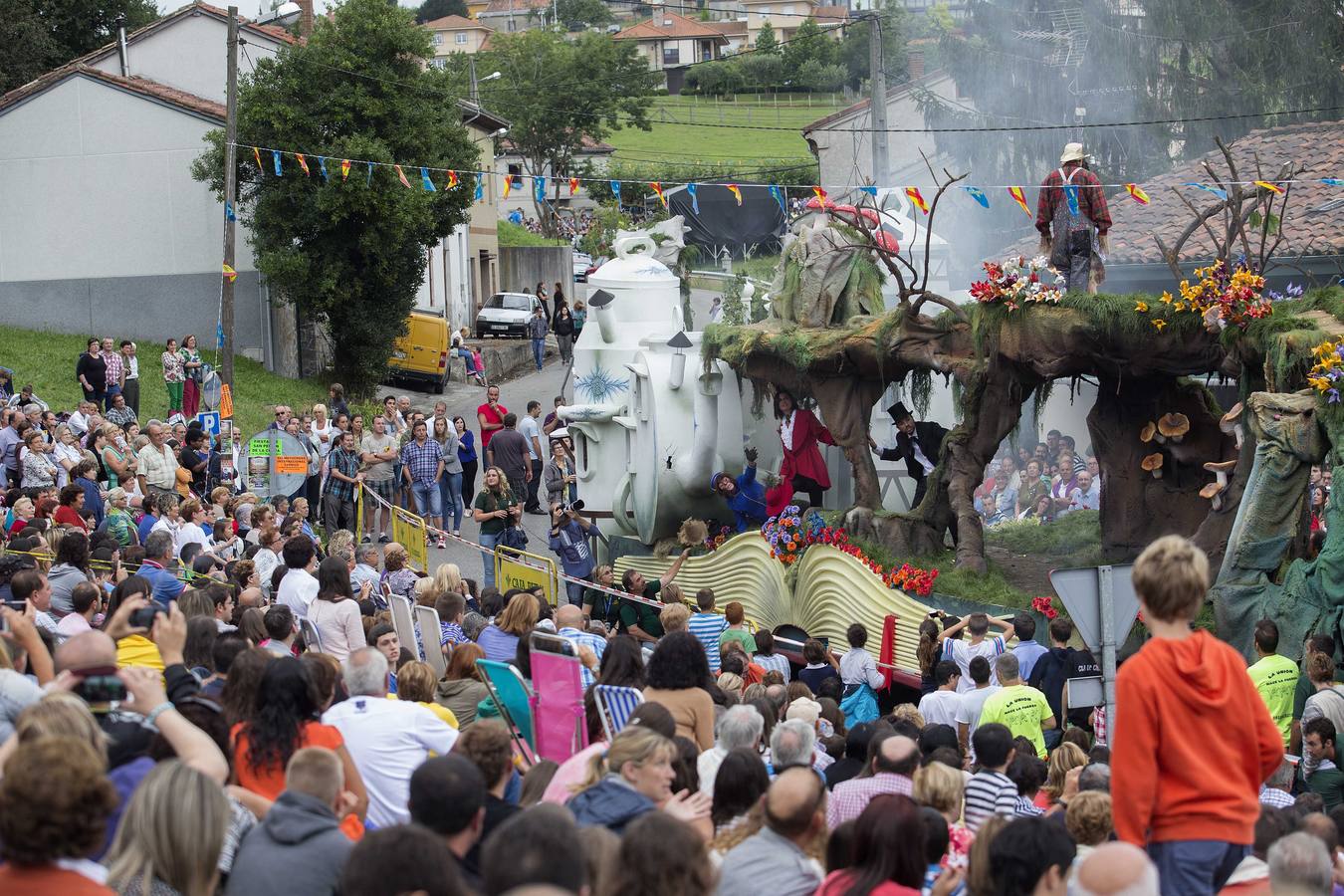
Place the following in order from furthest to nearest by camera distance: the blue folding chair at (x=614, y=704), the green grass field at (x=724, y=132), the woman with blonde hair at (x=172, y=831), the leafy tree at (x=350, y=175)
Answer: the green grass field at (x=724, y=132) → the leafy tree at (x=350, y=175) → the blue folding chair at (x=614, y=704) → the woman with blonde hair at (x=172, y=831)

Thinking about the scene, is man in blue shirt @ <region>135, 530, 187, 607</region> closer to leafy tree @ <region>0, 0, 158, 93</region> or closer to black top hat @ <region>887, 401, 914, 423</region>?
black top hat @ <region>887, 401, 914, 423</region>

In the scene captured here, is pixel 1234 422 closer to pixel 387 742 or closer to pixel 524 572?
pixel 524 572

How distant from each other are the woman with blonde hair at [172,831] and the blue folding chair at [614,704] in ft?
8.94

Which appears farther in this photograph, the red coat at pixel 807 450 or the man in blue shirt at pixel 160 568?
the red coat at pixel 807 450

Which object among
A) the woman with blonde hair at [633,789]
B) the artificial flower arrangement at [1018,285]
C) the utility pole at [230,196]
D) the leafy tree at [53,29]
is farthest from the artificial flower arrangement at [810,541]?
the leafy tree at [53,29]

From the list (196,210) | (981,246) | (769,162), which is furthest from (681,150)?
(196,210)

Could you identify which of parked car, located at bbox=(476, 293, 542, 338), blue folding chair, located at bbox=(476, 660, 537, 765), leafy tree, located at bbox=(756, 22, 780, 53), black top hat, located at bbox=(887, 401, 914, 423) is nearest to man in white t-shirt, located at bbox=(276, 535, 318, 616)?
blue folding chair, located at bbox=(476, 660, 537, 765)

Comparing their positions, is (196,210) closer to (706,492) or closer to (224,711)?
(706,492)

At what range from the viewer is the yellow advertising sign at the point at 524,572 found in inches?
650

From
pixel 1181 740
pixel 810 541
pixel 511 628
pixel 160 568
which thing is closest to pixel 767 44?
pixel 810 541

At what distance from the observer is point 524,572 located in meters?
16.9

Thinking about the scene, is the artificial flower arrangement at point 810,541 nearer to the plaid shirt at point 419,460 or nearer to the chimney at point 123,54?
the plaid shirt at point 419,460

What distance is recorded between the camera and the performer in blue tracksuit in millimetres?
19266

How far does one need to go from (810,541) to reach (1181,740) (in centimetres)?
1278
